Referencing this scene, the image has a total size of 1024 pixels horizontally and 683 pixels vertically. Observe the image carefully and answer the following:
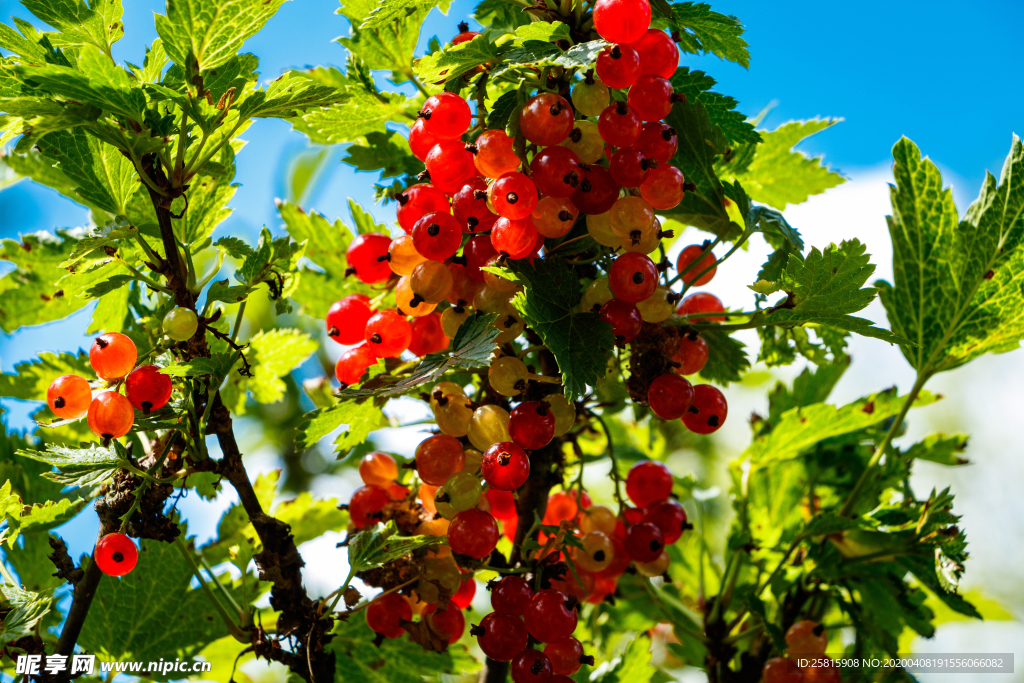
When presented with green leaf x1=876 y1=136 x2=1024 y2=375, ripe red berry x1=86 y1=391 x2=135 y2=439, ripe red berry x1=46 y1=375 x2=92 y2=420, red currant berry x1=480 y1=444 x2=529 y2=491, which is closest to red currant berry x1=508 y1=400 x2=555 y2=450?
red currant berry x1=480 y1=444 x2=529 y2=491

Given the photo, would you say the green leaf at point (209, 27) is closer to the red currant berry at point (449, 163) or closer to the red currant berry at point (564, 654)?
the red currant berry at point (449, 163)

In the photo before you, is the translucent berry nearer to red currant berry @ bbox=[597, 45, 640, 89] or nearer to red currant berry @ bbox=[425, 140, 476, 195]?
red currant berry @ bbox=[425, 140, 476, 195]

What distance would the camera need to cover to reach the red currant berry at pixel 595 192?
104 cm

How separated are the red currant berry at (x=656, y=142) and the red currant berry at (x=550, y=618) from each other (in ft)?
2.25

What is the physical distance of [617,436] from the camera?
208cm

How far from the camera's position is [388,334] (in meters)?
1.24

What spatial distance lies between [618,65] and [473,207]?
29 cm

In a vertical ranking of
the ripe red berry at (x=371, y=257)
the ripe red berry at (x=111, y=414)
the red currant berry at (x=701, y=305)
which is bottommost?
the ripe red berry at (x=111, y=414)

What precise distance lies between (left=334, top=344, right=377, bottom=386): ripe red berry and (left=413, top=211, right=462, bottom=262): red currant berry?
0.26 meters

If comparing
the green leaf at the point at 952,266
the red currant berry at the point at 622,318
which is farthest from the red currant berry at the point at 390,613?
the green leaf at the point at 952,266

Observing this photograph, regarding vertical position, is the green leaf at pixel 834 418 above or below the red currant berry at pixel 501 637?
above

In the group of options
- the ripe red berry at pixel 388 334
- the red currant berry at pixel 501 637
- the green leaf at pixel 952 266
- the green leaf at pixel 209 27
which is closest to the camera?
the green leaf at pixel 209 27

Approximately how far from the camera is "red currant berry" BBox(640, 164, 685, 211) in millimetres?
1088

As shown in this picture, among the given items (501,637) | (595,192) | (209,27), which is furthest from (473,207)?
(501,637)
